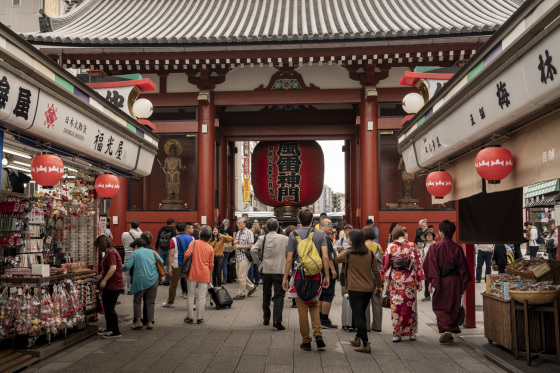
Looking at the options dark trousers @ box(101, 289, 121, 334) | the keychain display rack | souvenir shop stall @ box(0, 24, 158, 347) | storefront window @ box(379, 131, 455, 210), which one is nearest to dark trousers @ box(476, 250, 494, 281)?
storefront window @ box(379, 131, 455, 210)

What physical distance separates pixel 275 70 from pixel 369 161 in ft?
13.2

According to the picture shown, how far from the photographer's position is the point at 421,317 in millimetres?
9227

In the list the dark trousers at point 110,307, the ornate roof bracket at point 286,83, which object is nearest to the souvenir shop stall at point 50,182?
the dark trousers at point 110,307

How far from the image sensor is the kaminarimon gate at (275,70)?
13.9 m

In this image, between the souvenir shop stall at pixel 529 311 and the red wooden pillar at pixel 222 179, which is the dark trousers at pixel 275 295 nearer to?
the souvenir shop stall at pixel 529 311

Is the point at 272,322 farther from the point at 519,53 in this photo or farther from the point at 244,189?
the point at 244,189

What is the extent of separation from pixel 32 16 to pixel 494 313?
28185mm

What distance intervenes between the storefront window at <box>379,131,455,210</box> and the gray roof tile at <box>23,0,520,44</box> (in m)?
3.54

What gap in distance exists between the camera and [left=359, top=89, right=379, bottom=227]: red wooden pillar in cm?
1468

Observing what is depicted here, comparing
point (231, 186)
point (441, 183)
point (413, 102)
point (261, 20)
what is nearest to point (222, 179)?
point (231, 186)

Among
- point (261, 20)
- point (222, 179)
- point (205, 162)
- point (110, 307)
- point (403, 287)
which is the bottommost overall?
point (110, 307)

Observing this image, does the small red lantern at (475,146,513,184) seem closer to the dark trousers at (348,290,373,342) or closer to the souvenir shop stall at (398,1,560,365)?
the souvenir shop stall at (398,1,560,365)

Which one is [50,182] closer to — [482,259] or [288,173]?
[482,259]

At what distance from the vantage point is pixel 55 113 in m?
5.90
